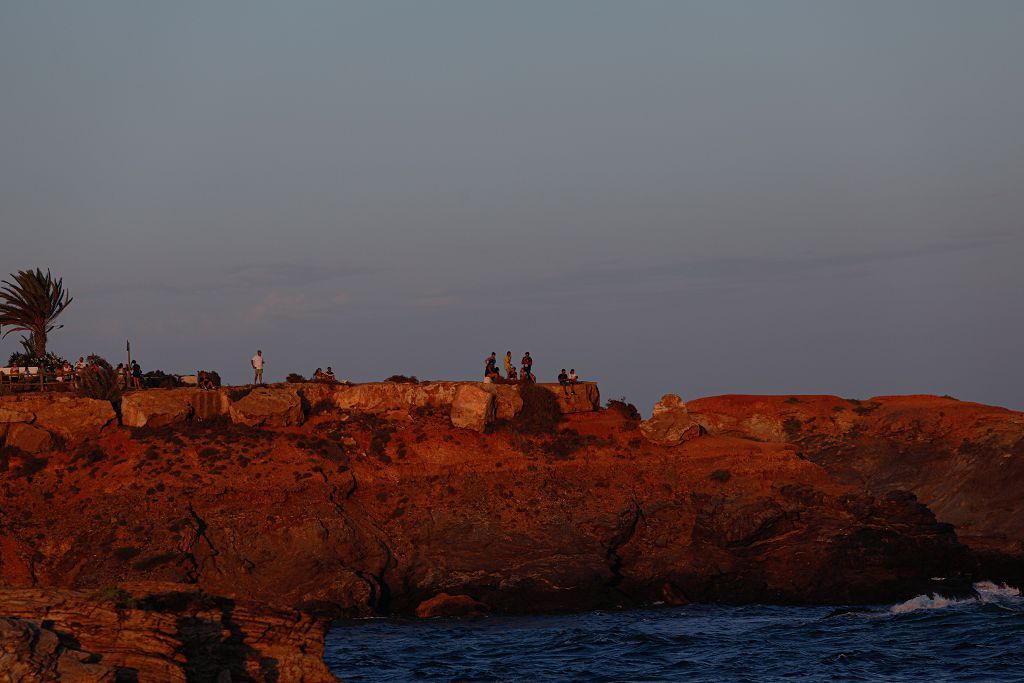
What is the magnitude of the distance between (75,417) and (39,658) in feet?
122

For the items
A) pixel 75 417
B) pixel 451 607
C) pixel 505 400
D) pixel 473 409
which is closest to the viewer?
pixel 451 607

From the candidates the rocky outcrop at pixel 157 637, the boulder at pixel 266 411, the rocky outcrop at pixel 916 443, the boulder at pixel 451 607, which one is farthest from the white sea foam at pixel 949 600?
the rocky outcrop at pixel 157 637

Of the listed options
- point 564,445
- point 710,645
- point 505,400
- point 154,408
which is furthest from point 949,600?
point 154,408

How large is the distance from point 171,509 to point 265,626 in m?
28.4

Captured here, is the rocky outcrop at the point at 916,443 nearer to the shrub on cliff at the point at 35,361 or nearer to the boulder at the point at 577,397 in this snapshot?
the boulder at the point at 577,397

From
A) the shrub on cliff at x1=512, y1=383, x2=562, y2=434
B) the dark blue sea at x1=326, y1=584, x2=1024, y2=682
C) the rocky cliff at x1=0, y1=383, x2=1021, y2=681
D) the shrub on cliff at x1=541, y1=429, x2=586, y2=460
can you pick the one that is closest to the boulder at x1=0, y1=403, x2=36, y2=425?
the rocky cliff at x1=0, y1=383, x2=1021, y2=681

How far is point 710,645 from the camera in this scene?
38156 mm

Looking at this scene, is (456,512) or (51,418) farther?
(51,418)

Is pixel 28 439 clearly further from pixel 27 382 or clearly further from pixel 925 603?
pixel 925 603

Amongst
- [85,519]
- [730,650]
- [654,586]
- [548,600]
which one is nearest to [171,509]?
[85,519]

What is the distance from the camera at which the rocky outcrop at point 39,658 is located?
16.7 metres

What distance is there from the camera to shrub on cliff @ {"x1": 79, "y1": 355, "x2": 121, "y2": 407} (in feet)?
177

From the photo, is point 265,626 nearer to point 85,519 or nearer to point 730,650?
point 730,650

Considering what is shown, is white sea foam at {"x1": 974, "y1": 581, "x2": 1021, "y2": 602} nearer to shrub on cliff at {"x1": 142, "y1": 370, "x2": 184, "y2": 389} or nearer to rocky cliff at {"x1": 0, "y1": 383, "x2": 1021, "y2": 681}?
rocky cliff at {"x1": 0, "y1": 383, "x2": 1021, "y2": 681}
